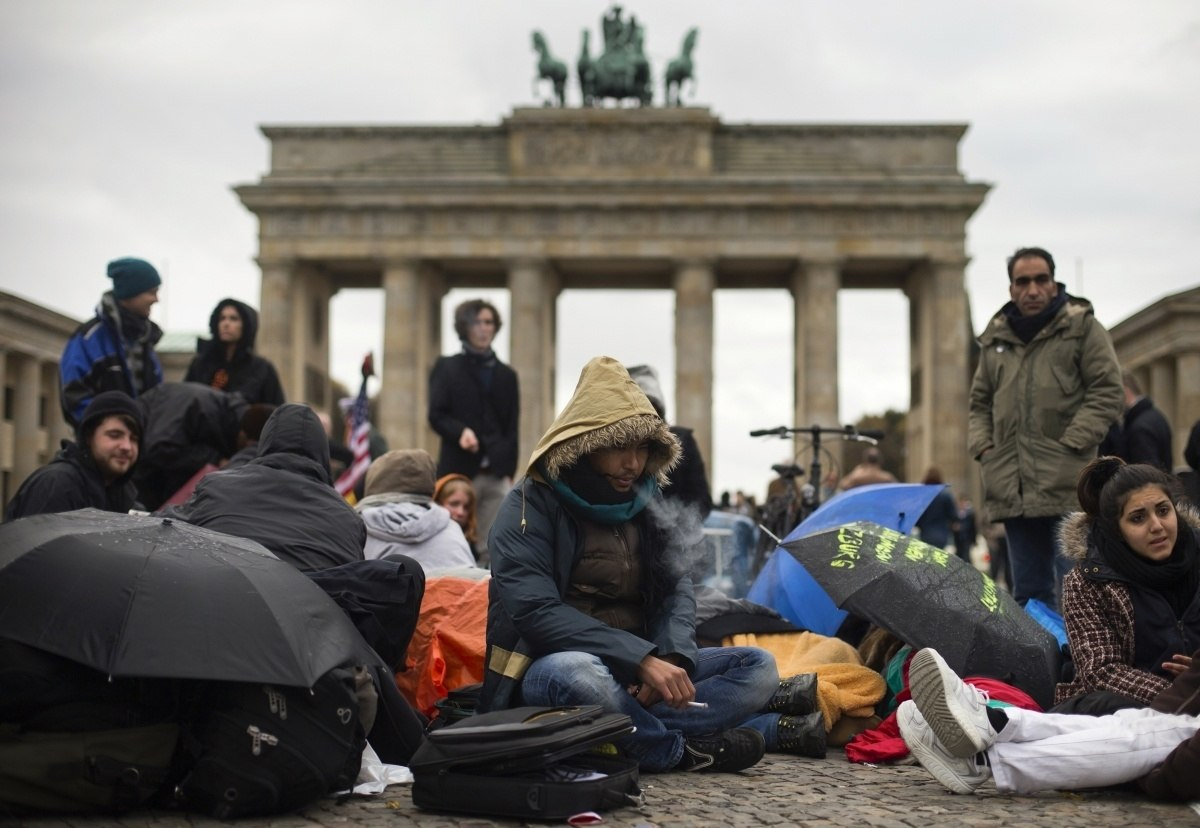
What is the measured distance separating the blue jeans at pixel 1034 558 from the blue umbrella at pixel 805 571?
1.76ft

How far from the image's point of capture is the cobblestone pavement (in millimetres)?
4898

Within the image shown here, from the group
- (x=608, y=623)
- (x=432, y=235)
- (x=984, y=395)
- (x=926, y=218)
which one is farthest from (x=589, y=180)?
(x=608, y=623)

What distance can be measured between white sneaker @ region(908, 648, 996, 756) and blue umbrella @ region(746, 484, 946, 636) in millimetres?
2735

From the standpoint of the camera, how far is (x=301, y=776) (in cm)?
496

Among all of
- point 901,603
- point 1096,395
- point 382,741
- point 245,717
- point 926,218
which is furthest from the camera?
point 926,218

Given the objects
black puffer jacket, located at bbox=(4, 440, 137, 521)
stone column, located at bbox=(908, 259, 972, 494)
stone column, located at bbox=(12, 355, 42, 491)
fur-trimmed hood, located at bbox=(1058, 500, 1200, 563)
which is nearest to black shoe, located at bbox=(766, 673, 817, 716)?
fur-trimmed hood, located at bbox=(1058, 500, 1200, 563)

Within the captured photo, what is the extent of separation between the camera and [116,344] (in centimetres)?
943

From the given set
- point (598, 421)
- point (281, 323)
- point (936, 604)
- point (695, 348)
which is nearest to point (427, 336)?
point (281, 323)

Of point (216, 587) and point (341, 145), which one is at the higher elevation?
point (341, 145)

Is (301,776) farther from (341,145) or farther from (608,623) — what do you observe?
(341,145)

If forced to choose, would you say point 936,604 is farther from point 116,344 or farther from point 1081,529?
point 116,344

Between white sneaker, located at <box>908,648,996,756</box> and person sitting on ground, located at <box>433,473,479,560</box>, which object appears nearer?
white sneaker, located at <box>908,648,996,756</box>

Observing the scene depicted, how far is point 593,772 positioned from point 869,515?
4.13 m

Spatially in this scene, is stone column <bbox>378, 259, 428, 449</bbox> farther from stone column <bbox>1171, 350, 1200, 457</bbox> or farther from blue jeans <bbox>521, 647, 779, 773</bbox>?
blue jeans <bbox>521, 647, 779, 773</bbox>
